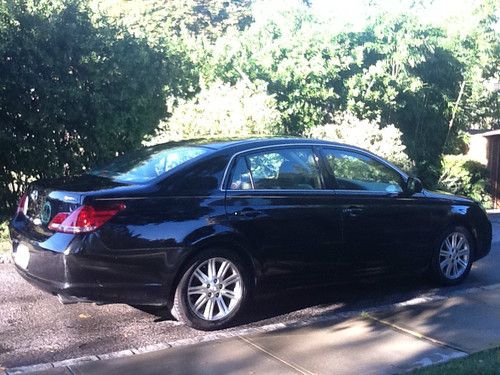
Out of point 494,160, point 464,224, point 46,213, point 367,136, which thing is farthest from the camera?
point 494,160

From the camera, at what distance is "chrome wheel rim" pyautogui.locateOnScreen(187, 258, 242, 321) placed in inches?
206

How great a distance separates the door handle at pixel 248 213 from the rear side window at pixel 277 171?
205 millimetres

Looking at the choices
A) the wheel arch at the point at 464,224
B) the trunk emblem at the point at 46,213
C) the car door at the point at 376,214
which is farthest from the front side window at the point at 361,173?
the trunk emblem at the point at 46,213

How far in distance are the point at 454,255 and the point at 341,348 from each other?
2.55m

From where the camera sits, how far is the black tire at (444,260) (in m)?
6.78

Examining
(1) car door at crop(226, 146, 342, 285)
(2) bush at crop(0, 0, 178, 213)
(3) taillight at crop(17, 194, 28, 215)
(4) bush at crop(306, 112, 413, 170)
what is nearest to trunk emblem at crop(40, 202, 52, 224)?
(3) taillight at crop(17, 194, 28, 215)

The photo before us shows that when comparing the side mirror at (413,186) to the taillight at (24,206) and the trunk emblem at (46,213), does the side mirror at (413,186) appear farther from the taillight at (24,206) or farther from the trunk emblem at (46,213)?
the taillight at (24,206)

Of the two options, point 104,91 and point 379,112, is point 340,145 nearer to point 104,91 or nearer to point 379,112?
point 104,91

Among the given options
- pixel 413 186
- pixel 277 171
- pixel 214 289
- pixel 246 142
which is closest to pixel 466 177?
pixel 413 186

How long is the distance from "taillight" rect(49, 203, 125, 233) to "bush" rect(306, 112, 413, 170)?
26.0 feet

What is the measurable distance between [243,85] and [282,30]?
11.8 feet

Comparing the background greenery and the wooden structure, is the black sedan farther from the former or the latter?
the wooden structure

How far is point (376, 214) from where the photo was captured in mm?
6188

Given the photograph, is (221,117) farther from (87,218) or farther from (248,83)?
(87,218)
